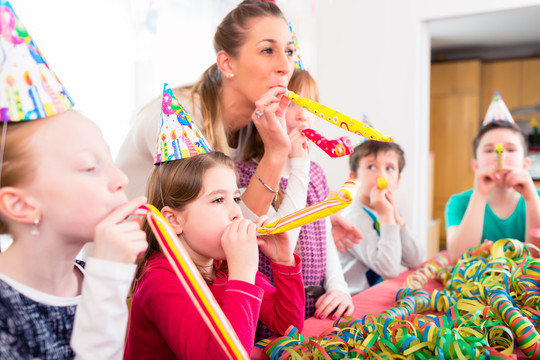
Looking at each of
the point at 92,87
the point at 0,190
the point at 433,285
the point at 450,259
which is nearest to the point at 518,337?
the point at 433,285

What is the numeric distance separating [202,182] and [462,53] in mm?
4971

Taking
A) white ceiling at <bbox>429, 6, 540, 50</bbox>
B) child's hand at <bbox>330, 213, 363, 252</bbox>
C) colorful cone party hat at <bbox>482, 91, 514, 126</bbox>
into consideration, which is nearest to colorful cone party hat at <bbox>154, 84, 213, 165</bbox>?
child's hand at <bbox>330, 213, 363, 252</bbox>

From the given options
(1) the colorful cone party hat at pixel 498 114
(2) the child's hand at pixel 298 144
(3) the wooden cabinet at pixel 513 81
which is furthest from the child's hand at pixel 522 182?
(3) the wooden cabinet at pixel 513 81

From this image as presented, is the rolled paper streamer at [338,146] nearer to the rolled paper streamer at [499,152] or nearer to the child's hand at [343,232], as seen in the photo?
the child's hand at [343,232]

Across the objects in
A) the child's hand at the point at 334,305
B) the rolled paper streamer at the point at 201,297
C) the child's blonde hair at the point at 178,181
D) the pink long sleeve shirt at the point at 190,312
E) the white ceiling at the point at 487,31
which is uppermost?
the white ceiling at the point at 487,31

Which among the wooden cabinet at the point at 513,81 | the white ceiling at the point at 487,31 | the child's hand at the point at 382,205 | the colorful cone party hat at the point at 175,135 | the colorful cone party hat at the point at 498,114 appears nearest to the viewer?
the colorful cone party hat at the point at 175,135

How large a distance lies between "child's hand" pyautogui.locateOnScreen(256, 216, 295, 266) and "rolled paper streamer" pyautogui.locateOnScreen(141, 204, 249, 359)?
305mm

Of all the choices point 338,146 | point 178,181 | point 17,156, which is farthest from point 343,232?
point 17,156

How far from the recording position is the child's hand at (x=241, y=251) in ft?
2.72

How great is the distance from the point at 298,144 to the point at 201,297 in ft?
2.46

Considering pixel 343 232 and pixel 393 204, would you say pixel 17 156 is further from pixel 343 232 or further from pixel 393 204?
pixel 393 204

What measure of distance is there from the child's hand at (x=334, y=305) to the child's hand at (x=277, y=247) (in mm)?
286

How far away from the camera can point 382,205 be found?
1775 millimetres

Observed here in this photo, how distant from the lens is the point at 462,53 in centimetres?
514
